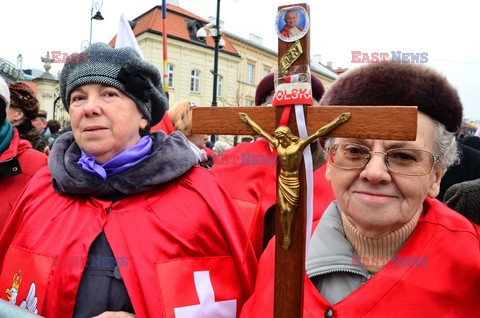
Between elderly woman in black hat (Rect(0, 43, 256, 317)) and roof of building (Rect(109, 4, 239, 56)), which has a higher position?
roof of building (Rect(109, 4, 239, 56))

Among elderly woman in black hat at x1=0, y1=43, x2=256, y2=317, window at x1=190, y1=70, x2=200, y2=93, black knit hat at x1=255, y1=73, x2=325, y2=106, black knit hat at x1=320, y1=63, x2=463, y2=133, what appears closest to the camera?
black knit hat at x1=320, y1=63, x2=463, y2=133

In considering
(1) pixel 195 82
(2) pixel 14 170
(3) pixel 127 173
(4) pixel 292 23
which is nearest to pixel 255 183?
(3) pixel 127 173

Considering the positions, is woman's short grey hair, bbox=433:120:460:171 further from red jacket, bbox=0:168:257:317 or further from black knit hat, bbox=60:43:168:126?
black knit hat, bbox=60:43:168:126

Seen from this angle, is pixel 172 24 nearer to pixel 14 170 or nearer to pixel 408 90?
pixel 14 170

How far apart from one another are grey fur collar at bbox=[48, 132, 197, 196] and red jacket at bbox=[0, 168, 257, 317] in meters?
0.08

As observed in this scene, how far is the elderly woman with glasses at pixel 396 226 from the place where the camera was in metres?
1.37

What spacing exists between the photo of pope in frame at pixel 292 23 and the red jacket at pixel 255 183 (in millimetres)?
1504

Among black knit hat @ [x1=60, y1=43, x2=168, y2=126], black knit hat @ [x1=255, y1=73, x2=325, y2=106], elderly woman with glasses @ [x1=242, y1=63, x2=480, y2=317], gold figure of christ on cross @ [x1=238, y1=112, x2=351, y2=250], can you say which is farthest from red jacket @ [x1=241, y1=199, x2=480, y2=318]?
black knit hat @ [x1=255, y1=73, x2=325, y2=106]

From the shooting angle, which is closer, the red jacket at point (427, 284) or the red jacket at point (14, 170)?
the red jacket at point (427, 284)

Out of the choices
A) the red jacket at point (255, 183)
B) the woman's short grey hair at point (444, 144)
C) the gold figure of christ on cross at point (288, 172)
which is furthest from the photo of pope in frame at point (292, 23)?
the red jacket at point (255, 183)

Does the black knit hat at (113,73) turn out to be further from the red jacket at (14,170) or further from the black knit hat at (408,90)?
the black knit hat at (408,90)

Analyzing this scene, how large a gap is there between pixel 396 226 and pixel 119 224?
4.25ft

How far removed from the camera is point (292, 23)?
1.25 metres

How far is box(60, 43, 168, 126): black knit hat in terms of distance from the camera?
84.5 inches
